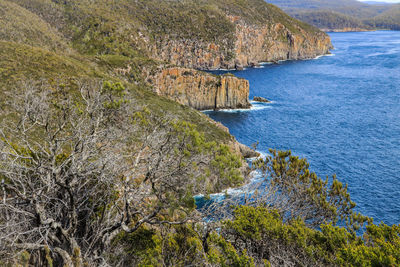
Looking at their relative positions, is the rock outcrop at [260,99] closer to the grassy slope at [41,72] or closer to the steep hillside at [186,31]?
the grassy slope at [41,72]

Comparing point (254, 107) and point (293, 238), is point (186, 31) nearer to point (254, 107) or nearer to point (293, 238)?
point (254, 107)

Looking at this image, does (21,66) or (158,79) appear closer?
(21,66)

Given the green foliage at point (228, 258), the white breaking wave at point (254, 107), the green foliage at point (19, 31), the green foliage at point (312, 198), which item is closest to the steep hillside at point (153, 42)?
the green foliage at point (19, 31)

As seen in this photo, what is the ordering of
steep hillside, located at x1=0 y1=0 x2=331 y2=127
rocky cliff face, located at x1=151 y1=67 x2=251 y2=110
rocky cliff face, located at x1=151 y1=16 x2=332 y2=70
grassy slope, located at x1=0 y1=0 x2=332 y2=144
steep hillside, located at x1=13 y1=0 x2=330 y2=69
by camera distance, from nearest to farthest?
grassy slope, located at x1=0 y1=0 x2=332 y2=144 < steep hillside, located at x1=0 y1=0 x2=331 y2=127 < rocky cliff face, located at x1=151 y1=67 x2=251 y2=110 < steep hillside, located at x1=13 y1=0 x2=330 y2=69 < rocky cliff face, located at x1=151 y1=16 x2=332 y2=70

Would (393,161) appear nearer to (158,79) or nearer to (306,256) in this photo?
(306,256)

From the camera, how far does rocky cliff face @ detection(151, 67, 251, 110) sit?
3378 inches

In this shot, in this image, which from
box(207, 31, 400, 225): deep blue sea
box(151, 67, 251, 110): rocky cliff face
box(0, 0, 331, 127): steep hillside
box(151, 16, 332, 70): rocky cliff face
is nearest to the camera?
box(207, 31, 400, 225): deep blue sea

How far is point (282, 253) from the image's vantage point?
14.5 m

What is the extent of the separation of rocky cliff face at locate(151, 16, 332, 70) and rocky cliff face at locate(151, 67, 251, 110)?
174ft

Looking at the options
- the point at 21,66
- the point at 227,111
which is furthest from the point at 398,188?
the point at 21,66

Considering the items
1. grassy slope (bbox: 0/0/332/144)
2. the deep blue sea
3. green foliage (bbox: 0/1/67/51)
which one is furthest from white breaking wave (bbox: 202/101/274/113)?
green foliage (bbox: 0/1/67/51)

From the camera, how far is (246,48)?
164 metres

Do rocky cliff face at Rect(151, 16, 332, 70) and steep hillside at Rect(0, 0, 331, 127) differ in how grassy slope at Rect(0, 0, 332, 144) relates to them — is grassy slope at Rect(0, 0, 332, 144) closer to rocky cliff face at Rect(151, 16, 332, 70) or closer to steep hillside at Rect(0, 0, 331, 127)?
steep hillside at Rect(0, 0, 331, 127)

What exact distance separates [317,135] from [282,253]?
53.7 m
